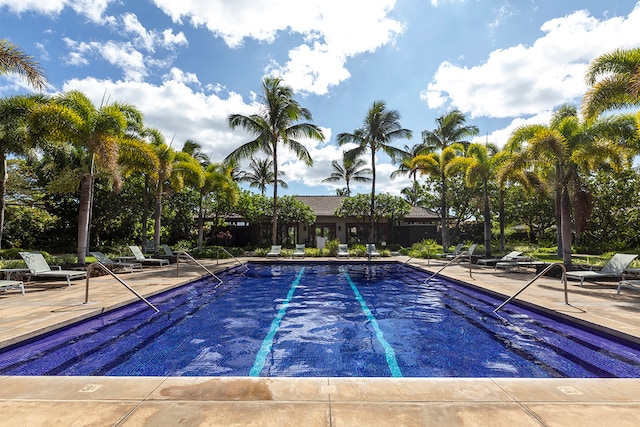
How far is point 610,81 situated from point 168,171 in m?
18.0

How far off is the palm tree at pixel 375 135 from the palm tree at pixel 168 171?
1109cm

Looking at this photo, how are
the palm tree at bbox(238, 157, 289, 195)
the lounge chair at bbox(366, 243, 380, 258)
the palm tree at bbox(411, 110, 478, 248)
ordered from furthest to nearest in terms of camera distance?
the palm tree at bbox(238, 157, 289, 195), the palm tree at bbox(411, 110, 478, 248), the lounge chair at bbox(366, 243, 380, 258)

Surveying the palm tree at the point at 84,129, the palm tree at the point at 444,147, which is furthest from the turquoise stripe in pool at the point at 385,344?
the palm tree at the point at 444,147

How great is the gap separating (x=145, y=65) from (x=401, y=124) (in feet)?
53.0

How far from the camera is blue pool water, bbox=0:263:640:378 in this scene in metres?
4.23

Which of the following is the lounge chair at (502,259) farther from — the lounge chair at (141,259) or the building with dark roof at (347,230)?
the lounge chair at (141,259)

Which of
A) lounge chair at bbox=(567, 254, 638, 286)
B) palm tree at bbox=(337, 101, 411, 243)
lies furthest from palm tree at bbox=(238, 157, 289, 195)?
lounge chair at bbox=(567, 254, 638, 286)

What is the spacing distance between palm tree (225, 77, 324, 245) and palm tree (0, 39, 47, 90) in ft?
40.4

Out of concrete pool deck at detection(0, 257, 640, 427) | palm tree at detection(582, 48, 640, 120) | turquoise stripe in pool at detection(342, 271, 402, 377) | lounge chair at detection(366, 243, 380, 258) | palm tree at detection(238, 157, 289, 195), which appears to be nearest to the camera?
concrete pool deck at detection(0, 257, 640, 427)

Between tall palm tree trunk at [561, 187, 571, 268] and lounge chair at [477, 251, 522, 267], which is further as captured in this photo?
lounge chair at [477, 251, 522, 267]

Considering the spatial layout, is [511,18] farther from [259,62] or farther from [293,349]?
[293,349]

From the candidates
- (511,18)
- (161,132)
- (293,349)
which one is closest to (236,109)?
(161,132)

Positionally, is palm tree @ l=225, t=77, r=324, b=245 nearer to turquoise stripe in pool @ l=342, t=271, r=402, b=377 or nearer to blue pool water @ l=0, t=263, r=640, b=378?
turquoise stripe in pool @ l=342, t=271, r=402, b=377

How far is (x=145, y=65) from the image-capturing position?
1390 centimetres
